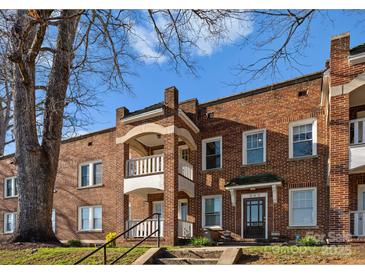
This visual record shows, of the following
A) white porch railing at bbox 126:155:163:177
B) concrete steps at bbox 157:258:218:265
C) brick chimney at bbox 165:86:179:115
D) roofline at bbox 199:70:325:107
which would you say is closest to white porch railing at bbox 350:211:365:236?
concrete steps at bbox 157:258:218:265

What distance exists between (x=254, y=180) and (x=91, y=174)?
6.39 meters

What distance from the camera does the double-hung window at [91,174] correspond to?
14.4m

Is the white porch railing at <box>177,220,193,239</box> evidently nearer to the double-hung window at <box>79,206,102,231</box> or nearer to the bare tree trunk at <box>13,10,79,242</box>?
the bare tree trunk at <box>13,10,79,242</box>

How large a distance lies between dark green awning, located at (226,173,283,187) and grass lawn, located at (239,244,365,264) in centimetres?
407

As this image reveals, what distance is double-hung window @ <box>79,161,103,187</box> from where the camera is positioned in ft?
47.2

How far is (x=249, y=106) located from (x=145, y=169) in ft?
11.4

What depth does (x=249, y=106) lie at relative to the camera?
37.8 feet

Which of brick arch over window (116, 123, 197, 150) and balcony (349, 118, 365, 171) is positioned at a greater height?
brick arch over window (116, 123, 197, 150)

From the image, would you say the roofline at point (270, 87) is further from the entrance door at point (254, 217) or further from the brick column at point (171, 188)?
the entrance door at point (254, 217)

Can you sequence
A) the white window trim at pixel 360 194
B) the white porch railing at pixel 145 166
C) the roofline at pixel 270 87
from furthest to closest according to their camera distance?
the white porch railing at pixel 145 166, the roofline at pixel 270 87, the white window trim at pixel 360 194

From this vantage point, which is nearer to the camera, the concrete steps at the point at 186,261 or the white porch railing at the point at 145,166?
the concrete steps at the point at 186,261

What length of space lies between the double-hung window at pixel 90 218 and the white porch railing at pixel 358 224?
8.69 metres

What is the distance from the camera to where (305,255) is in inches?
239

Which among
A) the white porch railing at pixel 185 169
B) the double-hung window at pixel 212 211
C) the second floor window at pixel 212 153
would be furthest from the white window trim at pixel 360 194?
the white porch railing at pixel 185 169
